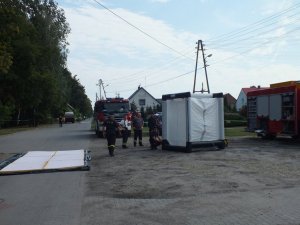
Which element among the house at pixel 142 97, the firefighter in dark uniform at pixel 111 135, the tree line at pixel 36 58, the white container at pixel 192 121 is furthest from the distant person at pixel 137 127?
the house at pixel 142 97

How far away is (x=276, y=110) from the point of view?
25500 mm

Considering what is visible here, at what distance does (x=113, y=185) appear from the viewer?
1189 cm

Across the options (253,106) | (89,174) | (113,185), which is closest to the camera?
(113,185)

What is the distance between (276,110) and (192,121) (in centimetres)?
733

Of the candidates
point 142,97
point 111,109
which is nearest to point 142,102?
point 142,97

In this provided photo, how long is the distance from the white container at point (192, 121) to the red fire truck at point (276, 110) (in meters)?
4.84

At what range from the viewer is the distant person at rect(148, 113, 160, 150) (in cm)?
2180

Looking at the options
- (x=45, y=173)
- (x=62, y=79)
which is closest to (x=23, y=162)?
(x=45, y=173)

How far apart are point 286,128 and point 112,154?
9.77m

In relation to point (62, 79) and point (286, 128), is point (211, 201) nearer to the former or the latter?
point (286, 128)

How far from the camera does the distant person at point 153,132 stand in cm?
2180

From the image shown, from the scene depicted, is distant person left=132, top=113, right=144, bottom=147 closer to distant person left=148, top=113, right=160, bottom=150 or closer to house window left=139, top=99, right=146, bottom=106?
distant person left=148, top=113, right=160, bottom=150

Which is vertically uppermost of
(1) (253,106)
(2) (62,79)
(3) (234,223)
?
(2) (62,79)

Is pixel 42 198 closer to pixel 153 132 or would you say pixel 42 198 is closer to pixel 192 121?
pixel 192 121
